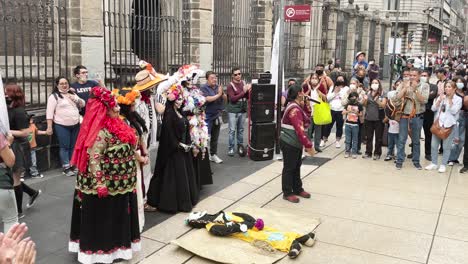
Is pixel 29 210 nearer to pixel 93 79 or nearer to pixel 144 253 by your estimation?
pixel 144 253

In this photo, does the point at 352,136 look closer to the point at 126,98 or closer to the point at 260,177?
the point at 260,177

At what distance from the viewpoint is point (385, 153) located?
35.1ft

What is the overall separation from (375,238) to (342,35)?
18.5 meters

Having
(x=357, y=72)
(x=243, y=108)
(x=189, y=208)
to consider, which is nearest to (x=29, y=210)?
(x=189, y=208)

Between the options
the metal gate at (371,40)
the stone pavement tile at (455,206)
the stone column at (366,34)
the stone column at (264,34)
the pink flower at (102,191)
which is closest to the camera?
the pink flower at (102,191)

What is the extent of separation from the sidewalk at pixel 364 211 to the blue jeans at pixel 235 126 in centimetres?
109

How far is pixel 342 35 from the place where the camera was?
75.4 feet

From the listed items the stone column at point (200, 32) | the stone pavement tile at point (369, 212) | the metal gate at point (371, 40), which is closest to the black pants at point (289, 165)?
the stone pavement tile at point (369, 212)

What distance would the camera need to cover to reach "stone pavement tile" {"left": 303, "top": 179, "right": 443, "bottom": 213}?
7.12 meters

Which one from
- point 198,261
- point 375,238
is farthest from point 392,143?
point 198,261

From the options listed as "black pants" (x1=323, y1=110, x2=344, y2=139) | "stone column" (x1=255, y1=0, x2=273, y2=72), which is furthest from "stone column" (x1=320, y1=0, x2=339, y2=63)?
"black pants" (x1=323, y1=110, x2=344, y2=139)

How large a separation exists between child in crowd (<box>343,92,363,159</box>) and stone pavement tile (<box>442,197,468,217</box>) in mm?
2916

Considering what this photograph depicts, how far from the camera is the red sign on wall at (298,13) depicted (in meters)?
9.96

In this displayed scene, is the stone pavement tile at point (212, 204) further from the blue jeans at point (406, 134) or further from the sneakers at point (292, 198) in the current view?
the blue jeans at point (406, 134)
